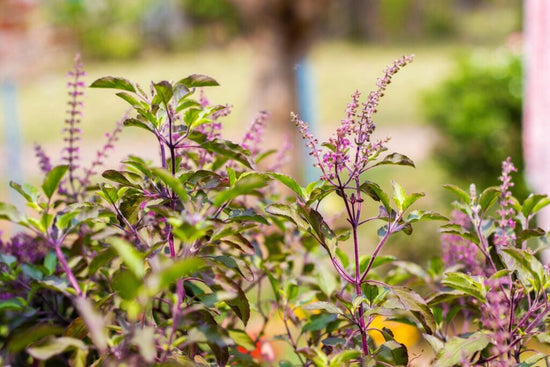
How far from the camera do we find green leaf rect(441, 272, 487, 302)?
88 centimetres

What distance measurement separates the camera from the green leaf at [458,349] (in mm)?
831

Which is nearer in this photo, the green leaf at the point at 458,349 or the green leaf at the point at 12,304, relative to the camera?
the green leaf at the point at 458,349

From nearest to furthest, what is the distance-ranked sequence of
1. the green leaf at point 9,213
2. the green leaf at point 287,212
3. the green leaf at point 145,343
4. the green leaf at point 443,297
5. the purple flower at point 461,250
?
the green leaf at point 145,343 → the green leaf at point 9,213 → the green leaf at point 287,212 → the green leaf at point 443,297 → the purple flower at point 461,250

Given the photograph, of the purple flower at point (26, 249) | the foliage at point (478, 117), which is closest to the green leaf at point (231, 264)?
the purple flower at point (26, 249)

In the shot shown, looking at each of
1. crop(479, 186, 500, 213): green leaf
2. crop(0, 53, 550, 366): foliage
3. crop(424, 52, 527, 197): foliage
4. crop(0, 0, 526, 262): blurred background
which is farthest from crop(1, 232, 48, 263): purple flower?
crop(424, 52, 527, 197): foliage

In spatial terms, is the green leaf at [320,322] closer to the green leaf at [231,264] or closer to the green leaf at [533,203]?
the green leaf at [231,264]

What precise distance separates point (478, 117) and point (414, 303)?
5.56 meters

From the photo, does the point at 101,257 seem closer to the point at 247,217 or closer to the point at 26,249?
the point at 247,217

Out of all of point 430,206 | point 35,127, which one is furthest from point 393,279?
point 35,127

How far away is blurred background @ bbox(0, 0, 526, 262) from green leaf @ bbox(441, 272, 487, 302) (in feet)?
1.33

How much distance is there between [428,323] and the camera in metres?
0.87

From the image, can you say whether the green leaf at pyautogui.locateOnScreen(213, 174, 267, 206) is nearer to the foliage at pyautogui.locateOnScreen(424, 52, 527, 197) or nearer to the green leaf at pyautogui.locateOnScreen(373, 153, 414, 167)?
the green leaf at pyautogui.locateOnScreen(373, 153, 414, 167)

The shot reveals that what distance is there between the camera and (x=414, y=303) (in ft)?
A: 2.81

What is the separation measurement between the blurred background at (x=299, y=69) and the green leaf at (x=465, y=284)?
0.41 metres
